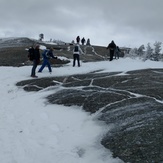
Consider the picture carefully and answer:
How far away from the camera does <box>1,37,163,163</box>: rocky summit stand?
8773mm

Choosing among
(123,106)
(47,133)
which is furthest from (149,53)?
(47,133)

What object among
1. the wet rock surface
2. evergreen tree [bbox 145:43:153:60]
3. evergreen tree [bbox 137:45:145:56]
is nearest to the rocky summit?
the wet rock surface

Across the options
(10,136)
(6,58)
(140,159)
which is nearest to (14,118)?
(10,136)

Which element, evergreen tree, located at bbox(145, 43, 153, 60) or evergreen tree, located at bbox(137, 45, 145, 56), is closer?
evergreen tree, located at bbox(145, 43, 153, 60)

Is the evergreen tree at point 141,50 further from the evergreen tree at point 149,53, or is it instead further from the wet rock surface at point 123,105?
the wet rock surface at point 123,105

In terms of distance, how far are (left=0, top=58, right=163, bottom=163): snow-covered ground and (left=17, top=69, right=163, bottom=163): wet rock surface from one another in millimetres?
455

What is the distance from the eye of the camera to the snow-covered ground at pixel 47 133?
8.85 meters

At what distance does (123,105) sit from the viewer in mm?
12805

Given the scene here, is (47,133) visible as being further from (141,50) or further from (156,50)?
(141,50)

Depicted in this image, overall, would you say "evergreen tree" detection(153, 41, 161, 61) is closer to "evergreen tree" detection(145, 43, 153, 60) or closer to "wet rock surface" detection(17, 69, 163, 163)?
"evergreen tree" detection(145, 43, 153, 60)

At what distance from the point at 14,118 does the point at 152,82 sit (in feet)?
27.9

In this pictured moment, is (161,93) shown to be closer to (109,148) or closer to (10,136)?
(109,148)

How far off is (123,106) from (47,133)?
3552 mm

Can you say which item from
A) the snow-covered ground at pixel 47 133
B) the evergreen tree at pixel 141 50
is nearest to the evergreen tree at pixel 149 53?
the evergreen tree at pixel 141 50
